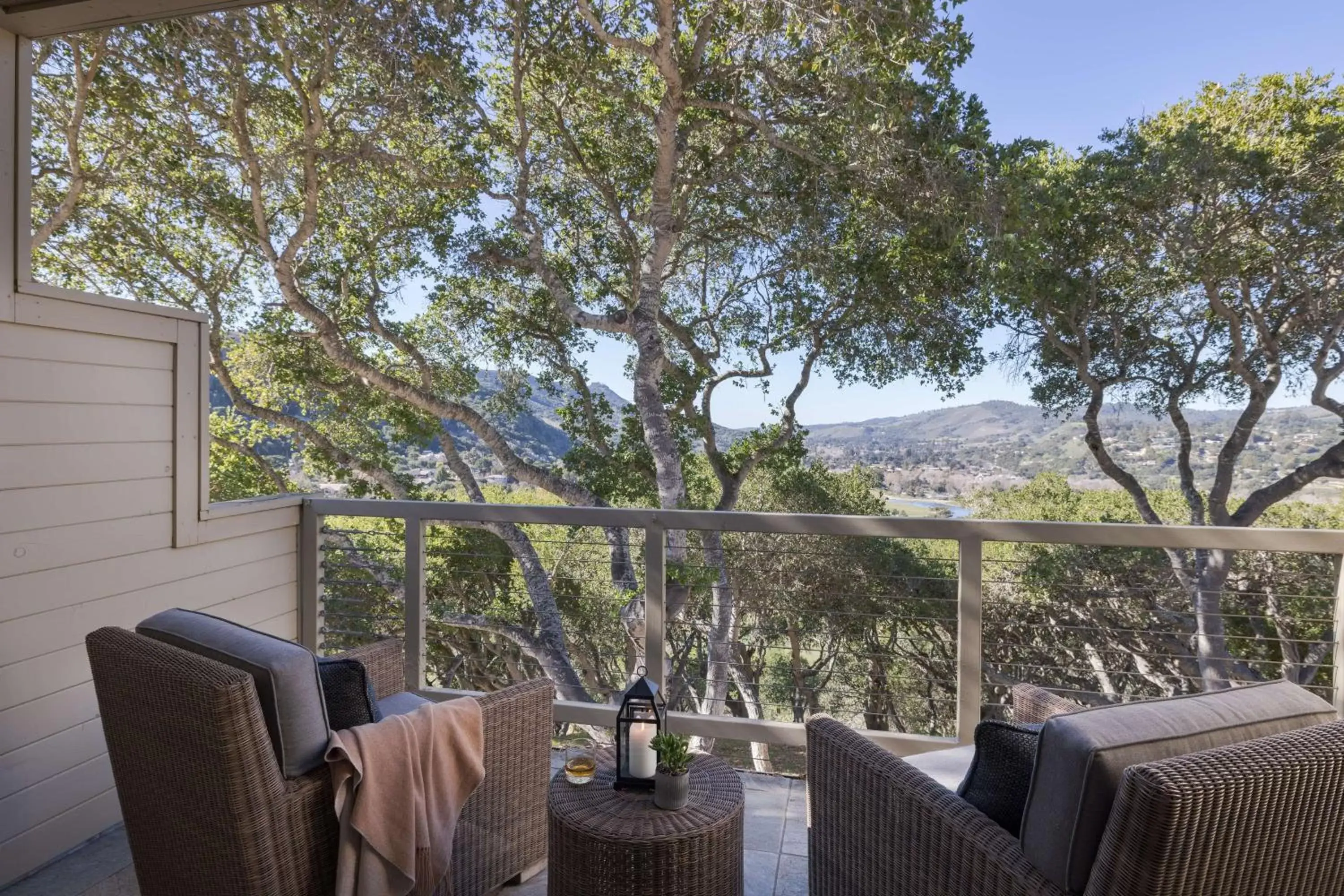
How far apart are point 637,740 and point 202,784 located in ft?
3.00

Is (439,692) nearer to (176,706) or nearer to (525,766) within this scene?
(525,766)

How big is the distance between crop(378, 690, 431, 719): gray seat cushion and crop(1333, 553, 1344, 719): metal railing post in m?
3.00

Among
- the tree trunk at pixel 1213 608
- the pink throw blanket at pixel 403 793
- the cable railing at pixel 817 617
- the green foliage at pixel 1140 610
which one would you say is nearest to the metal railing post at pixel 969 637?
the pink throw blanket at pixel 403 793

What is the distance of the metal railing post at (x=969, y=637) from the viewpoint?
111 inches

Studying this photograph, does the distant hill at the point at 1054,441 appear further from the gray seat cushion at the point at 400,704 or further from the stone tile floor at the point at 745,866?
the gray seat cushion at the point at 400,704

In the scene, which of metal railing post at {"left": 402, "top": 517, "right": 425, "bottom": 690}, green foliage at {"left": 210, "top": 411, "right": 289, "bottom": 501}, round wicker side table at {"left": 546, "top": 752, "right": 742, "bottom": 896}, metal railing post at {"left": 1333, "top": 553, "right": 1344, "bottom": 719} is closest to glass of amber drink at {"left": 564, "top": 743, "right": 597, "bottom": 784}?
round wicker side table at {"left": 546, "top": 752, "right": 742, "bottom": 896}

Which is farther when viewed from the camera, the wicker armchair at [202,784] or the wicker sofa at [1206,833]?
the wicker armchair at [202,784]

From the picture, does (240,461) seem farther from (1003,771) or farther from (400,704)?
(1003,771)

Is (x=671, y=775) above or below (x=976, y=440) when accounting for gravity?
below

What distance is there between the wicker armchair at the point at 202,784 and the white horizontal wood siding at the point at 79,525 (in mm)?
759

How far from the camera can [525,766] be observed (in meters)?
2.12

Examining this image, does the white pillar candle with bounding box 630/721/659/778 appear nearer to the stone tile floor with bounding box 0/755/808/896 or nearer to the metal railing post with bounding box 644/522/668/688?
the stone tile floor with bounding box 0/755/808/896

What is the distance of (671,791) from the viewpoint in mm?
1739

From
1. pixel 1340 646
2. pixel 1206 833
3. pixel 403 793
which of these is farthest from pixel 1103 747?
pixel 1340 646
